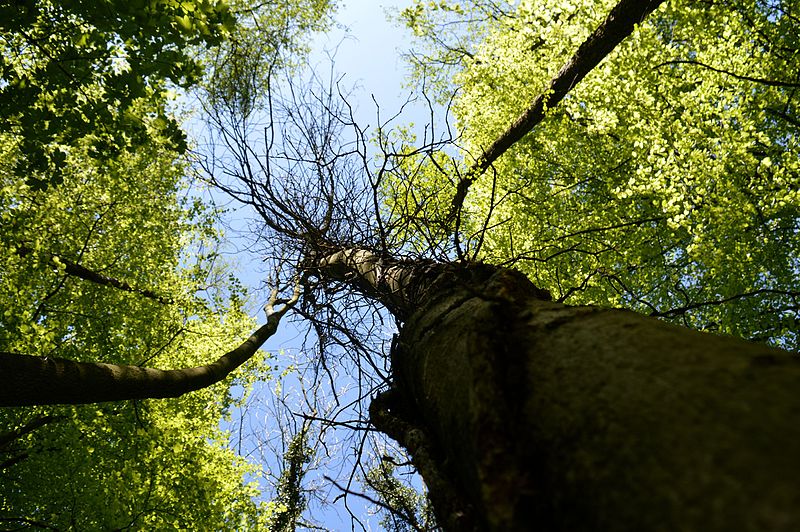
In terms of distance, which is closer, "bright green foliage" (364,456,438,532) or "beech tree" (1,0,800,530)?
"beech tree" (1,0,800,530)

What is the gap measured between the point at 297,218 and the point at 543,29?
7658 mm

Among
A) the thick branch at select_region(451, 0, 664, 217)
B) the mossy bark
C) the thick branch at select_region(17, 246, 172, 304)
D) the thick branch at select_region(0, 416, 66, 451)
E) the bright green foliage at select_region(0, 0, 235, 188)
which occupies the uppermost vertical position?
the thick branch at select_region(451, 0, 664, 217)

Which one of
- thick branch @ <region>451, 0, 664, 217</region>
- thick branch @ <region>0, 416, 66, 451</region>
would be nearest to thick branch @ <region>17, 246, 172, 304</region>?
thick branch @ <region>0, 416, 66, 451</region>

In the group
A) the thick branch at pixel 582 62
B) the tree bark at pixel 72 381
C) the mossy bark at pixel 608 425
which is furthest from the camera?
the thick branch at pixel 582 62

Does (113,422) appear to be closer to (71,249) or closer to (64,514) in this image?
(64,514)

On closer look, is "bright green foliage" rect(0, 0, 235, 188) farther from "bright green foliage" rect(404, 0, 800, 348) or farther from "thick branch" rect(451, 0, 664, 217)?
"thick branch" rect(451, 0, 664, 217)

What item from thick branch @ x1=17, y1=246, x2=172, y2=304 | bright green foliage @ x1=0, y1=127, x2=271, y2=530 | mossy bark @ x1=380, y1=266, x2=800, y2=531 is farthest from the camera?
thick branch @ x1=17, y1=246, x2=172, y2=304

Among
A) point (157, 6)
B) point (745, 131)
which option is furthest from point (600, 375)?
point (745, 131)

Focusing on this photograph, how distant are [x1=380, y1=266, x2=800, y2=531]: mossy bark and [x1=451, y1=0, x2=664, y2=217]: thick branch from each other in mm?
4836

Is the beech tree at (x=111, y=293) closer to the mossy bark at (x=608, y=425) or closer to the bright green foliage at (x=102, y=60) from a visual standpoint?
the bright green foliage at (x=102, y=60)

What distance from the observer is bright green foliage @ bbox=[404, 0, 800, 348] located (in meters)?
5.64

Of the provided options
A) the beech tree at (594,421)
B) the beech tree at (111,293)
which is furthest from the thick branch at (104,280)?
the beech tree at (594,421)

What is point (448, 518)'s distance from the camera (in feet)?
4.27

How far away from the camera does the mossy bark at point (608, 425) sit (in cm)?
59
